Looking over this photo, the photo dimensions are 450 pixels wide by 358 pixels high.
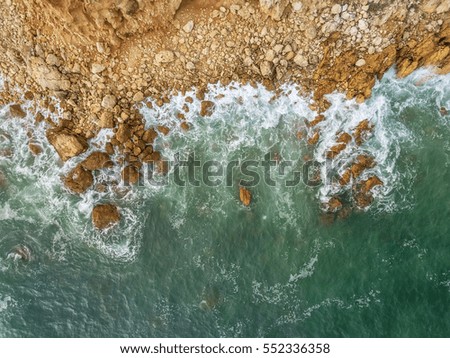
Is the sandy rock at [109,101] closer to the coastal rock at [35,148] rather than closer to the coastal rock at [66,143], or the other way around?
the coastal rock at [66,143]

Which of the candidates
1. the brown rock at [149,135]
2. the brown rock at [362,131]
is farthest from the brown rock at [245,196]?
the brown rock at [362,131]

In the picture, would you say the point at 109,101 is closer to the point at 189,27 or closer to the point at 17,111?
the point at 17,111

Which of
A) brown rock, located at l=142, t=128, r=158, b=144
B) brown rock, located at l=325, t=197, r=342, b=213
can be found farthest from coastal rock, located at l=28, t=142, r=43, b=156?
brown rock, located at l=325, t=197, r=342, b=213

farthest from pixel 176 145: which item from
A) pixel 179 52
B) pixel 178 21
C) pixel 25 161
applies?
pixel 25 161

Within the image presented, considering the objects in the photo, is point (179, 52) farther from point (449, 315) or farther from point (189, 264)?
point (449, 315)

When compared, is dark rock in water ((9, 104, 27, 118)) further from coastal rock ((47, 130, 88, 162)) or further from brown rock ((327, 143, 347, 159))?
brown rock ((327, 143, 347, 159))
